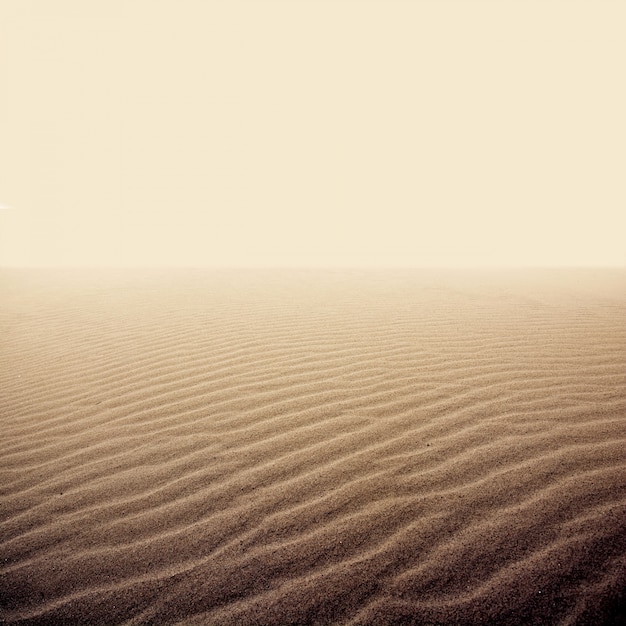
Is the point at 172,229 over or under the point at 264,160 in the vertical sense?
under

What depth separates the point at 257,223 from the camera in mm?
90062

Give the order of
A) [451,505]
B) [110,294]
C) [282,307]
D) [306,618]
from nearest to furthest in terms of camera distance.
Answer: [306,618] < [451,505] < [282,307] < [110,294]

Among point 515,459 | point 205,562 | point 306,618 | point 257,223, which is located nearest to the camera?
point 306,618

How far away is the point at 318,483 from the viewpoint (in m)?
2.01

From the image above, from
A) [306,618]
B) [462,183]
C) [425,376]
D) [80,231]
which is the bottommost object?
[306,618]

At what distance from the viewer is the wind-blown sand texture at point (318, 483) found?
4.59ft

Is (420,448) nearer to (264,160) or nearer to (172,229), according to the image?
(172,229)

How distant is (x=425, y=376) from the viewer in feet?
11.1

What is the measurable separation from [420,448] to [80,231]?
9911cm

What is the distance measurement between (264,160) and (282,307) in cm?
16436

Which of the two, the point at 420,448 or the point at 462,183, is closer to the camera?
the point at 420,448

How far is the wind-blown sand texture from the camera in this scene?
140cm

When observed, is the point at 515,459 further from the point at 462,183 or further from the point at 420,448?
the point at 462,183

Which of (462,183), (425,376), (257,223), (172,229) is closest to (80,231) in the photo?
(172,229)
